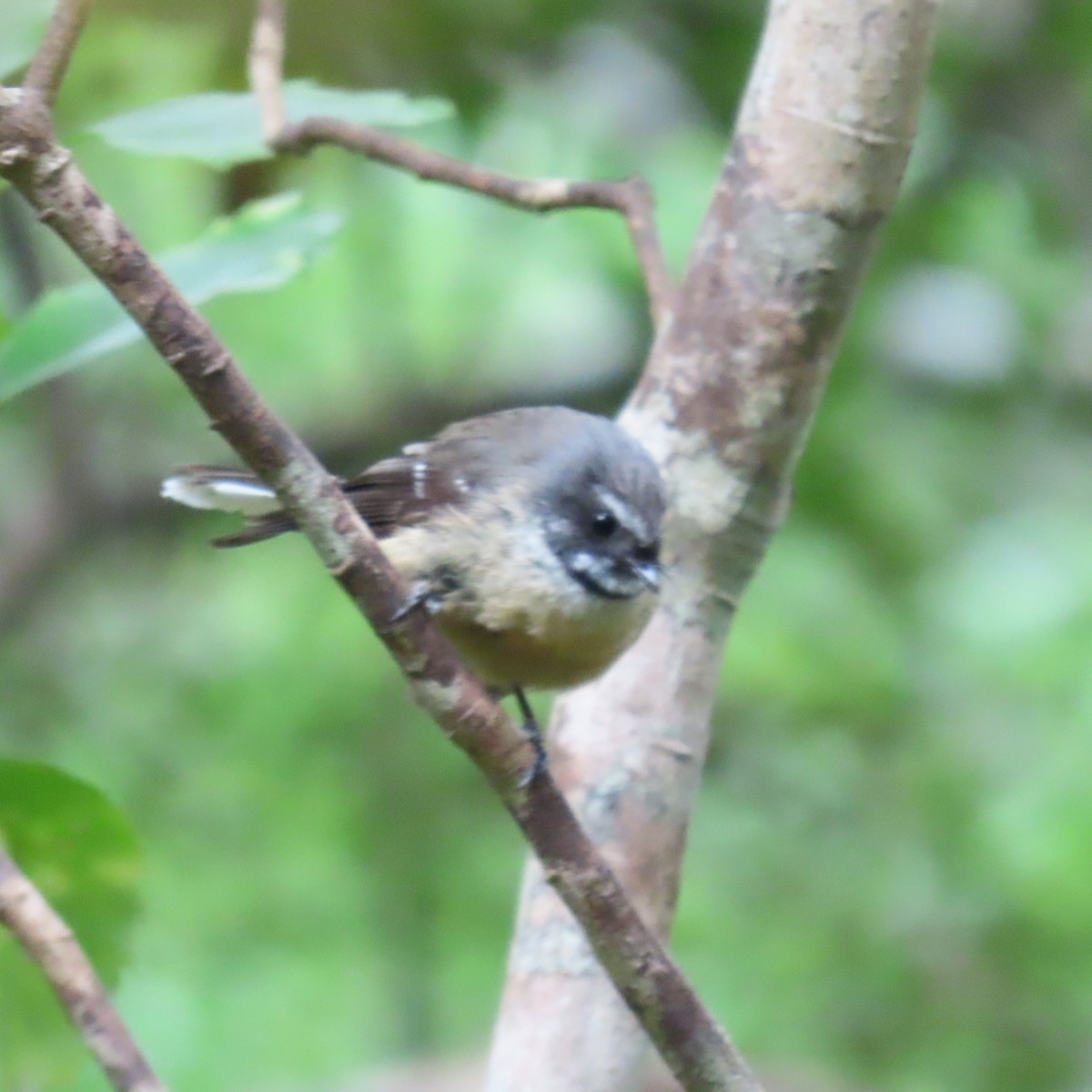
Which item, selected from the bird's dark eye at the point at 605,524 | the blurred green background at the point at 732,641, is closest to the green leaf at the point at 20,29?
the bird's dark eye at the point at 605,524

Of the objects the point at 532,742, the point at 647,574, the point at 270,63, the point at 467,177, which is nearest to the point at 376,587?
the point at 532,742

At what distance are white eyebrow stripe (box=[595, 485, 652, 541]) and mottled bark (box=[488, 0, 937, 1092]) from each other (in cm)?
13

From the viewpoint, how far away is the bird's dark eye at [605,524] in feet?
8.00

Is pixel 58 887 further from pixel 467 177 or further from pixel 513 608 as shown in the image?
pixel 467 177

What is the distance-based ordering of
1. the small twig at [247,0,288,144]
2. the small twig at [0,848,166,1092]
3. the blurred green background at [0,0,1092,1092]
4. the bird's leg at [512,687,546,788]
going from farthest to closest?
1. the blurred green background at [0,0,1092,1092]
2. the small twig at [247,0,288,144]
3. the bird's leg at [512,687,546,788]
4. the small twig at [0,848,166,1092]

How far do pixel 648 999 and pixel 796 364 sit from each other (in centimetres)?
105

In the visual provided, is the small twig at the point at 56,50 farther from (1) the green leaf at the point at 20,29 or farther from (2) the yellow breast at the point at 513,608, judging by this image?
(2) the yellow breast at the point at 513,608

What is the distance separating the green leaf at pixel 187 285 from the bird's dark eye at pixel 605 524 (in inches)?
22.7

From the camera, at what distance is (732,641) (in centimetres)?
412

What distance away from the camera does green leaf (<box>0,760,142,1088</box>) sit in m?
1.70

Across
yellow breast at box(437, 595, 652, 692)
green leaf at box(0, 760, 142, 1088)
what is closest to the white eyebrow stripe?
yellow breast at box(437, 595, 652, 692)

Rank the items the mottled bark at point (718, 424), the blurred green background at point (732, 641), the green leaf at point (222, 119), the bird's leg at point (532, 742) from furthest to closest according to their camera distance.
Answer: the blurred green background at point (732, 641) < the mottled bark at point (718, 424) < the green leaf at point (222, 119) < the bird's leg at point (532, 742)

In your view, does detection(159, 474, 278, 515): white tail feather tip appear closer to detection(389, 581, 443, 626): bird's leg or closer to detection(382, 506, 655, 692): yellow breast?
detection(382, 506, 655, 692): yellow breast

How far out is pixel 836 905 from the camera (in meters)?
4.12
